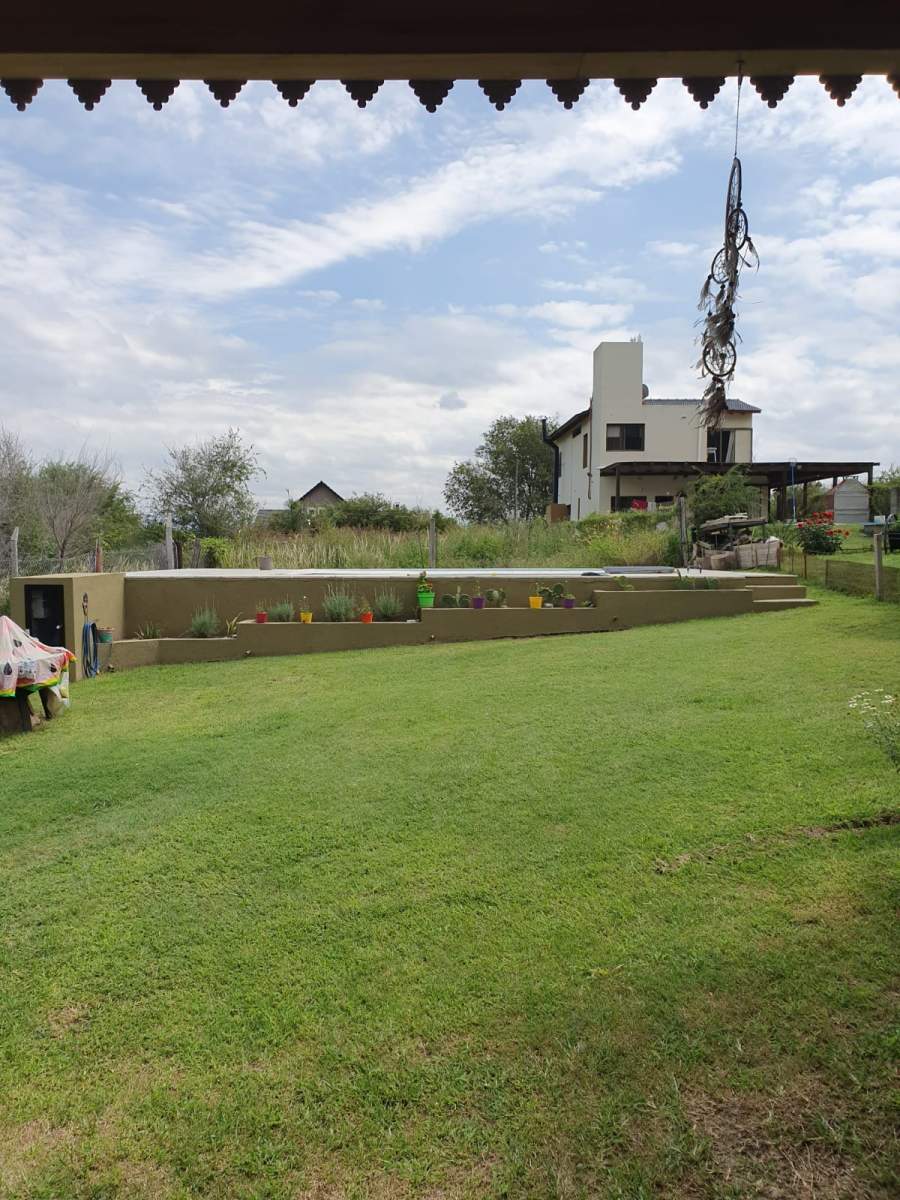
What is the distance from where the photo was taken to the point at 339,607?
34.9 ft

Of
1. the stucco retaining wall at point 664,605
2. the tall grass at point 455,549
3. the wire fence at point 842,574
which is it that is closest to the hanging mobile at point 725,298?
the stucco retaining wall at point 664,605

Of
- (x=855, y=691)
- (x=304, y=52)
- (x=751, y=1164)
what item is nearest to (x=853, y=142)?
(x=304, y=52)

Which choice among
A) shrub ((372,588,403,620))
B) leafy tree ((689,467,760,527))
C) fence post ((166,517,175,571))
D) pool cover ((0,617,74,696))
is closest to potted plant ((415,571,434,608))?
shrub ((372,588,403,620))

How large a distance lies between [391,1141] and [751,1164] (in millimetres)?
948

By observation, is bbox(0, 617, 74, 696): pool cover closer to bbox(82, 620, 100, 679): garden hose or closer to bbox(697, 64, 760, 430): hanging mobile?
bbox(82, 620, 100, 679): garden hose

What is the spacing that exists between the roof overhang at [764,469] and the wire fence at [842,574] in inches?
361

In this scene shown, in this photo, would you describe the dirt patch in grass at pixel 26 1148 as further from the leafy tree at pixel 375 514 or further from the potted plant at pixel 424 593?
the leafy tree at pixel 375 514

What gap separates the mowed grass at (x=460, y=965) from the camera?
→ 2057 mm

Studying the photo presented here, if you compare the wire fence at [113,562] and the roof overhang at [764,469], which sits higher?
the roof overhang at [764,469]

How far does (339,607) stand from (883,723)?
760 centimetres

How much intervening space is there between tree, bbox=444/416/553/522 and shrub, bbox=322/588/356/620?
33115 mm

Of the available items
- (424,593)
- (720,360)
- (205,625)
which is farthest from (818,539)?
(720,360)

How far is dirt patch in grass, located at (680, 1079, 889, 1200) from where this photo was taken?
1901 millimetres

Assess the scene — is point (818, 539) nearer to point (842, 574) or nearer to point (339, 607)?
point (842, 574)
